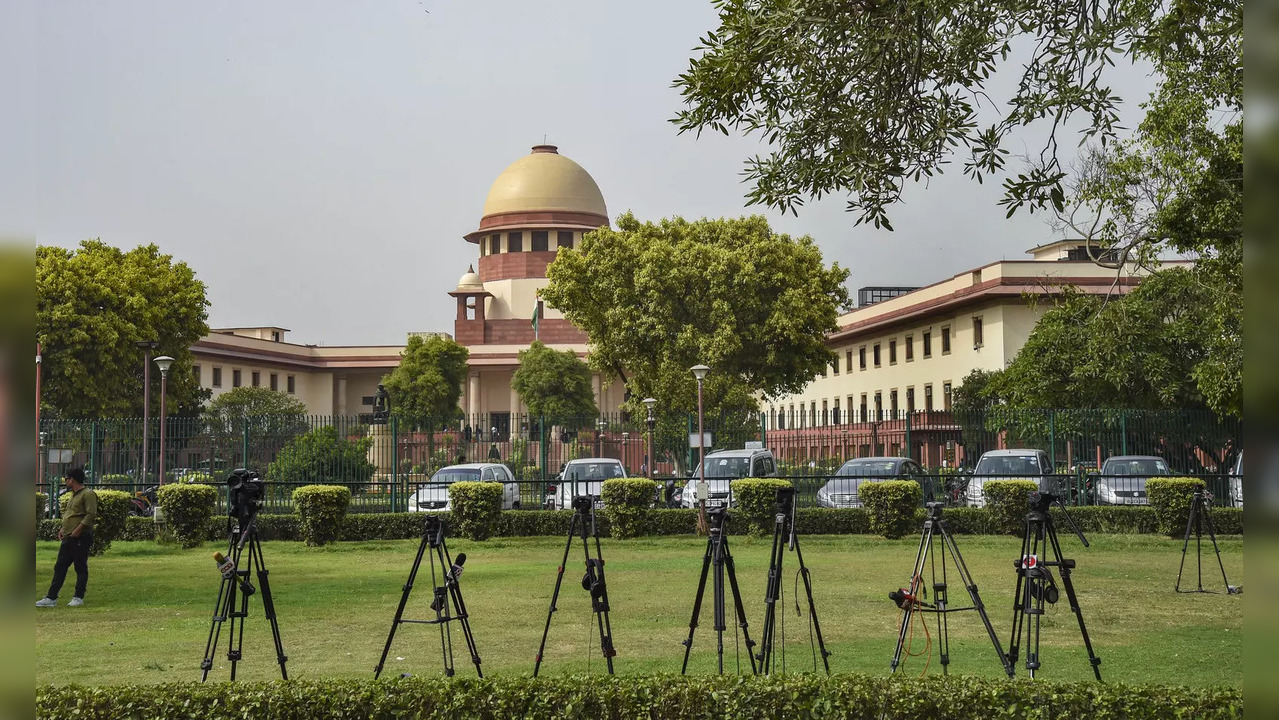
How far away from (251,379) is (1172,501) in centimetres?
5867

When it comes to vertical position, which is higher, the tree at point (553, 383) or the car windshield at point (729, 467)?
the tree at point (553, 383)

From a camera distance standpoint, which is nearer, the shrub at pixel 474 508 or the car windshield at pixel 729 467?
the shrub at pixel 474 508

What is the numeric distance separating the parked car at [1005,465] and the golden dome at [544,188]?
53.6 meters

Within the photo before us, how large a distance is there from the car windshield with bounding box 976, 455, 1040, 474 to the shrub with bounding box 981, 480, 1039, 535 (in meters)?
2.89

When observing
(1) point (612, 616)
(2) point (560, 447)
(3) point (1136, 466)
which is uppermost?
(2) point (560, 447)

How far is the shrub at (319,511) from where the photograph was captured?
2191 cm

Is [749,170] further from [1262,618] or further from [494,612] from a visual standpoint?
[1262,618]

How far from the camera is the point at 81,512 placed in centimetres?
1328

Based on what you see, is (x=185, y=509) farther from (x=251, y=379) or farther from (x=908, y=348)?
(x=251, y=379)

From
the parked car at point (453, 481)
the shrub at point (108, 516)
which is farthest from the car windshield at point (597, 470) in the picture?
the shrub at point (108, 516)

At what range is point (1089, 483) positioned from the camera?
2536cm

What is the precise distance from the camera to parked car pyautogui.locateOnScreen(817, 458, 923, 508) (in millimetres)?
24328

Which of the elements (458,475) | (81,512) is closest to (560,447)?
(458,475)

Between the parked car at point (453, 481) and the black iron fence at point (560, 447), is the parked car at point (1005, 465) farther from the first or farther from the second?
the parked car at point (453, 481)
